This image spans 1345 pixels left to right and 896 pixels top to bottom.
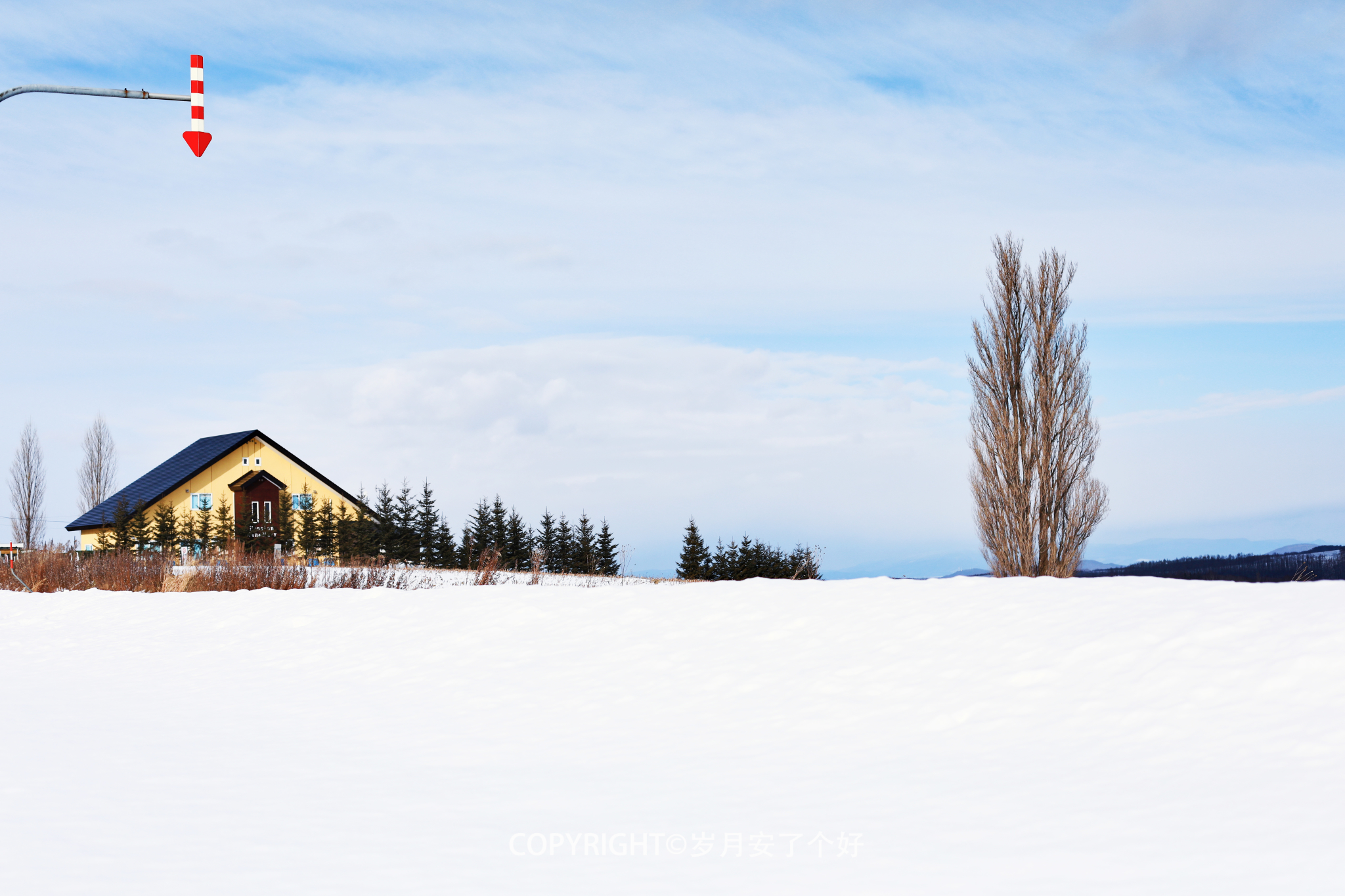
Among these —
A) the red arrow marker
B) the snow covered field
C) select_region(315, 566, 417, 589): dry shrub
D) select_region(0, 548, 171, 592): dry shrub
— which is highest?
the red arrow marker

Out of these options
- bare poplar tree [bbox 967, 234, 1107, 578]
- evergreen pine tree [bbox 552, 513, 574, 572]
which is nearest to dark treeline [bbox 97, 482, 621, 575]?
evergreen pine tree [bbox 552, 513, 574, 572]

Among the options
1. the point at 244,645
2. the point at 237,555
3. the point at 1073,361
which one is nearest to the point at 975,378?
the point at 1073,361

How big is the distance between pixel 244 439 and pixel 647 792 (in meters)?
48.4

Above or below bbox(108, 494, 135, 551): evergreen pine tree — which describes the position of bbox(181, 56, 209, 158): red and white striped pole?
above

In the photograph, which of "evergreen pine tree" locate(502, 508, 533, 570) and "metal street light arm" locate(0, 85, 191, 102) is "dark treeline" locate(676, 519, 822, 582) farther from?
"metal street light arm" locate(0, 85, 191, 102)

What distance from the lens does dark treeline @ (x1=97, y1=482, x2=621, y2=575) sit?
47062 mm

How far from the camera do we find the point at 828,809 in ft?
18.6

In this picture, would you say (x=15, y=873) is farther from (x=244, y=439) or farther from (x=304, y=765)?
(x=244, y=439)

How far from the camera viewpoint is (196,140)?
12789 mm

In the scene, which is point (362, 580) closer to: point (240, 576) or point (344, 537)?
point (240, 576)

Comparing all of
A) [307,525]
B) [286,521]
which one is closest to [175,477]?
[286,521]

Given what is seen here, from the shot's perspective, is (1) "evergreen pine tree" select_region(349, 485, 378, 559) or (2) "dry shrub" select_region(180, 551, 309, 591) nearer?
(2) "dry shrub" select_region(180, 551, 309, 591)

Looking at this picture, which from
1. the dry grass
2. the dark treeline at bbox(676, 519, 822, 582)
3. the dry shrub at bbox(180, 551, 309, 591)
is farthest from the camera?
the dark treeline at bbox(676, 519, 822, 582)

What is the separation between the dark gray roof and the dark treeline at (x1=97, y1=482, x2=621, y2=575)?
2.87 feet
